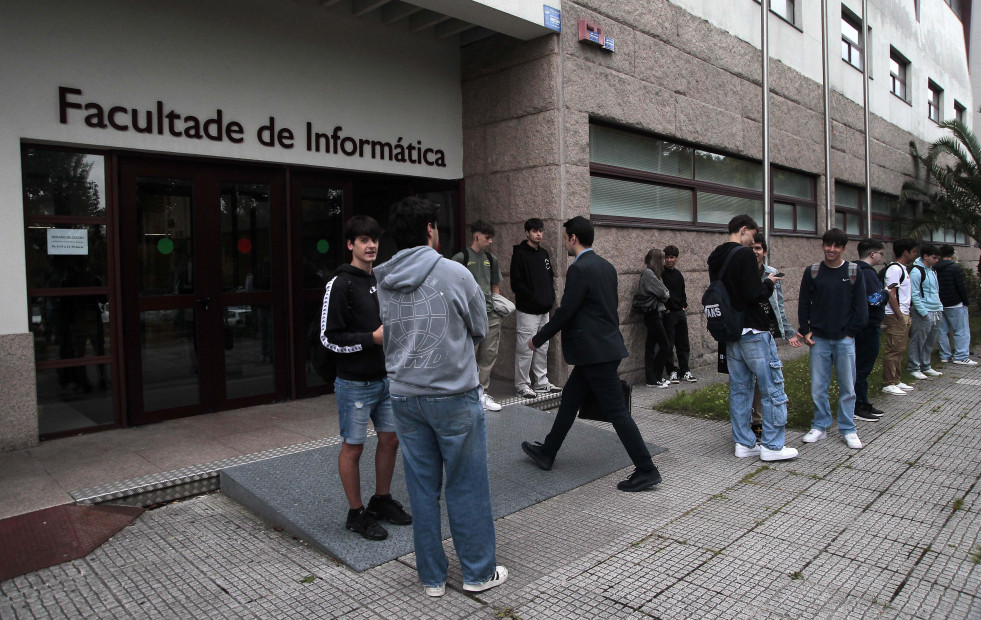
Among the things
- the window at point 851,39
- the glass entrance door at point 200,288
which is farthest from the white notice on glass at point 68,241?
the window at point 851,39

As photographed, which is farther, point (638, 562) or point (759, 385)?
point (759, 385)

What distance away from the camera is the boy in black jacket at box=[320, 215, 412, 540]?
3816 millimetres

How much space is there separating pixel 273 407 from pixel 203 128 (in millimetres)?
2776

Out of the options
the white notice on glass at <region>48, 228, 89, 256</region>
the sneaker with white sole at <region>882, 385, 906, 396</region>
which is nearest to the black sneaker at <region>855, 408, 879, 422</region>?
the sneaker with white sole at <region>882, 385, 906, 396</region>

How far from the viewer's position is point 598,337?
15.5 ft

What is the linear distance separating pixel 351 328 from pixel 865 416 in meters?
5.54

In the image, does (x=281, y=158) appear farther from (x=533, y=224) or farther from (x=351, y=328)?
(x=351, y=328)

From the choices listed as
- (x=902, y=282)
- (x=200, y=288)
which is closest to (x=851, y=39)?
(x=902, y=282)

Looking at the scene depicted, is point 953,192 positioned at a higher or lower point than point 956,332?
higher

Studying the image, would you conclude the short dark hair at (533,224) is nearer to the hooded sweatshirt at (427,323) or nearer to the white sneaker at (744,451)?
the white sneaker at (744,451)

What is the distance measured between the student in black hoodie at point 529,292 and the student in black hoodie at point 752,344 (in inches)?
86.0

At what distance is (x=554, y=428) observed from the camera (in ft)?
16.8

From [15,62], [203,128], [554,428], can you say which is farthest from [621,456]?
[15,62]

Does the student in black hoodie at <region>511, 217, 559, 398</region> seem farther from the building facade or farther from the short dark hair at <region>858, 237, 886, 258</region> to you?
the short dark hair at <region>858, 237, 886, 258</region>
